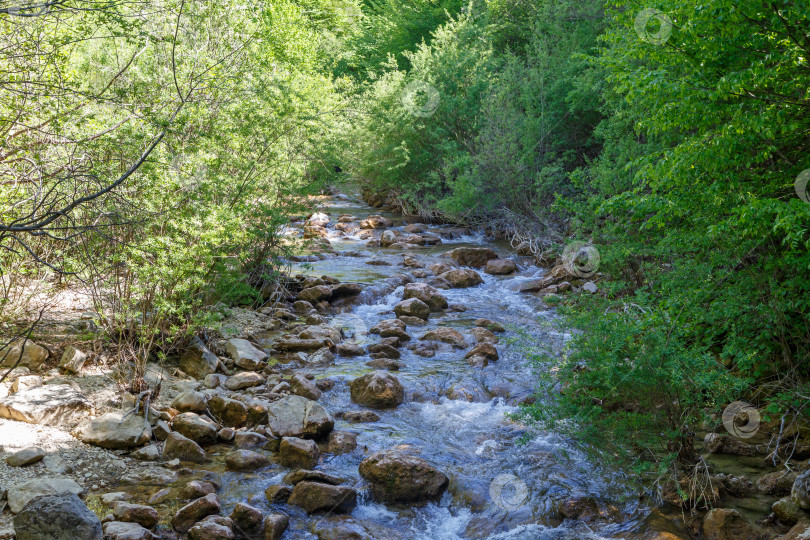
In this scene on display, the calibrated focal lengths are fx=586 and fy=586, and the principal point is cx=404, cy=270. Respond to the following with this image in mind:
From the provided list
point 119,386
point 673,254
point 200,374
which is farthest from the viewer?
point 200,374

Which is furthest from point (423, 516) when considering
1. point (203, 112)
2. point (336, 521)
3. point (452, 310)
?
point (452, 310)

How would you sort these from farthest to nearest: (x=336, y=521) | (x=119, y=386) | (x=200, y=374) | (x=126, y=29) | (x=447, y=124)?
(x=447, y=124), (x=200, y=374), (x=119, y=386), (x=126, y=29), (x=336, y=521)

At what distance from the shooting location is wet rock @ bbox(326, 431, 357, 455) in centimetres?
677

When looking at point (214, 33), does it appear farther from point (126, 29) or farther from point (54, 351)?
point (54, 351)

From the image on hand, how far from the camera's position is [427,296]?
42.5ft

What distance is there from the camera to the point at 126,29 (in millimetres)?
6348

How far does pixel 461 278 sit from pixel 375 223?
8.18 meters

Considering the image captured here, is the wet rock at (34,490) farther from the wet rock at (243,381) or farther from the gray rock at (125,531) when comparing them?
the wet rock at (243,381)

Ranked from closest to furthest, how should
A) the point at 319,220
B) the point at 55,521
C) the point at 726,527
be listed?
the point at 55,521, the point at 726,527, the point at 319,220

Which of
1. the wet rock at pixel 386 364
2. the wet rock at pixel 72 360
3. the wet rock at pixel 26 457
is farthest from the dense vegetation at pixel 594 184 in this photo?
the wet rock at pixel 386 364

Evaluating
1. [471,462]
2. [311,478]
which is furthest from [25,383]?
[471,462]

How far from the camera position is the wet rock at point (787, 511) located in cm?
488

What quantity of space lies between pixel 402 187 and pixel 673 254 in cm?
1650

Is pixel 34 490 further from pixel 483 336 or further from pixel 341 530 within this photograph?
pixel 483 336
